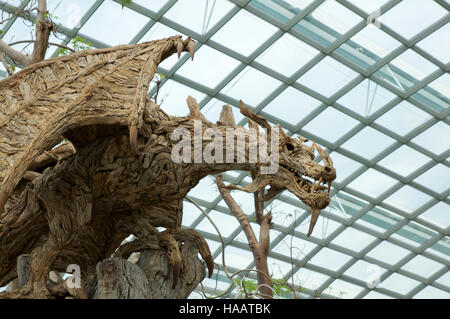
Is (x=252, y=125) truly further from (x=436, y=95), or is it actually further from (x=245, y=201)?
(x=245, y=201)

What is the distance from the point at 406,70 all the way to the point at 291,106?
2.70 meters

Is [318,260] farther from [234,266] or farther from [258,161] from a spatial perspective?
[258,161]

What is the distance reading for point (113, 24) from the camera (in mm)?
12992

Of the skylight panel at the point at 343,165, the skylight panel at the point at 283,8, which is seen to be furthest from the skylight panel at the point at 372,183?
the skylight panel at the point at 283,8

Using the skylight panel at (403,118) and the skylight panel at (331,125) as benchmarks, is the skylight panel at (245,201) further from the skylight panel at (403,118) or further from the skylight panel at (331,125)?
the skylight panel at (403,118)

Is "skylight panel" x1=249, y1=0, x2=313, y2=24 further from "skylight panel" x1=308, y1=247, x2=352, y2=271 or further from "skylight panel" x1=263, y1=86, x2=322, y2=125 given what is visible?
"skylight panel" x1=308, y1=247, x2=352, y2=271

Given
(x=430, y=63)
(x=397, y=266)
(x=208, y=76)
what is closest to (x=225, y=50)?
(x=208, y=76)

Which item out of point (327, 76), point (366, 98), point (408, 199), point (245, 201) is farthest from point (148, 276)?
point (408, 199)

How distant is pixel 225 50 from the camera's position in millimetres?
13680

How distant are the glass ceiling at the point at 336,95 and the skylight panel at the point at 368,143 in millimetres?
36

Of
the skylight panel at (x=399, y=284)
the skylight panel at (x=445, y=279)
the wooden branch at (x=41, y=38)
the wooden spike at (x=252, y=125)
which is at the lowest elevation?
the wooden spike at (x=252, y=125)

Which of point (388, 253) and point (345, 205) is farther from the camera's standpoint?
point (388, 253)

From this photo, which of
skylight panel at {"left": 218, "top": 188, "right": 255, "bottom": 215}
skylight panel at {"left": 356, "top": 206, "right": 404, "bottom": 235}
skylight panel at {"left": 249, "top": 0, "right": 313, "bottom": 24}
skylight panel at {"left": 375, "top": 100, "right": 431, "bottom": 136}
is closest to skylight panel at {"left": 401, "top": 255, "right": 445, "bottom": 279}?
skylight panel at {"left": 356, "top": 206, "right": 404, "bottom": 235}

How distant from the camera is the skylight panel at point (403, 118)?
15852 mm
